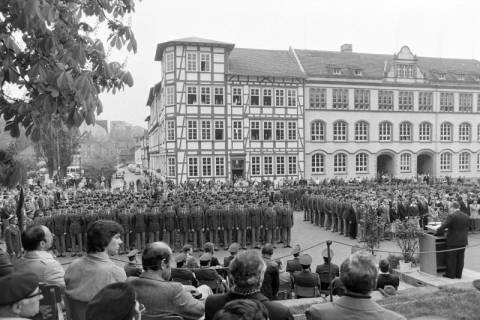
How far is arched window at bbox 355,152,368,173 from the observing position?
1660 inches

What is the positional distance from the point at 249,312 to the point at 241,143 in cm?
3566

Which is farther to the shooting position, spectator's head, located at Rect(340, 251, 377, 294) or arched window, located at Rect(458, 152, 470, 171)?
arched window, located at Rect(458, 152, 470, 171)

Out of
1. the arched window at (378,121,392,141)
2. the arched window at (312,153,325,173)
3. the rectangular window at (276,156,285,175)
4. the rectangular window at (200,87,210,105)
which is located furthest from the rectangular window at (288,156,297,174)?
the arched window at (378,121,392,141)

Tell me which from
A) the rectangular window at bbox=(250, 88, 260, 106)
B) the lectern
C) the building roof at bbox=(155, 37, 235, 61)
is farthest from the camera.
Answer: the rectangular window at bbox=(250, 88, 260, 106)

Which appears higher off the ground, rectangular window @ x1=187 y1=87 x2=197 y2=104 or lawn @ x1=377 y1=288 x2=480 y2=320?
rectangular window @ x1=187 y1=87 x2=197 y2=104

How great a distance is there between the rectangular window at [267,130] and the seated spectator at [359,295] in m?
35.3

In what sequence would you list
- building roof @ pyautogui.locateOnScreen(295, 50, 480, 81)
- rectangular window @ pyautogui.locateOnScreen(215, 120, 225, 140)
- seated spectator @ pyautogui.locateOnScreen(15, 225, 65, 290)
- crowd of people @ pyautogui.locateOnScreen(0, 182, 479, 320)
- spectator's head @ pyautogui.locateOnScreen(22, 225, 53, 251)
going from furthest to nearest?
building roof @ pyautogui.locateOnScreen(295, 50, 480, 81)
rectangular window @ pyautogui.locateOnScreen(215, 120, 225, 140)
spectator's head @ pyautogui.locateOnScreen(22, 225, 53, 251)
seated spectator @ pyautogui.locateOnScreen(15, 225, 65, 290)
crowd of people @ pyautogui.locateOnScreen(0, 182, 479, 320)

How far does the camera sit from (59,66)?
3768mm

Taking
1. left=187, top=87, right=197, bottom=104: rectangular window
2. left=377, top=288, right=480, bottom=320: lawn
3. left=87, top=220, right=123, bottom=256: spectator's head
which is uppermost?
left=187, top=87, right=197, bottom=104: rectangular window

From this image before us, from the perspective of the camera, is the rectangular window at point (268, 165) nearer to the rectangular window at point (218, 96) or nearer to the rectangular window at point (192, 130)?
the rectangular window at point (218, 96)

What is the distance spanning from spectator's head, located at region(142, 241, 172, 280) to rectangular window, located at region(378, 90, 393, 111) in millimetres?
41688

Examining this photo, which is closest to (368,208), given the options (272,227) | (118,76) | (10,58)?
(272,227)

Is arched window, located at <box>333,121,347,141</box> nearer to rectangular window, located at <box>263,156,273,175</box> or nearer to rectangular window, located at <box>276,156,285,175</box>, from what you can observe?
rectangular window, located at <box>276,156,285,175</box>

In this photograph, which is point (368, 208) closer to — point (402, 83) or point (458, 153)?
point (402, 83)
